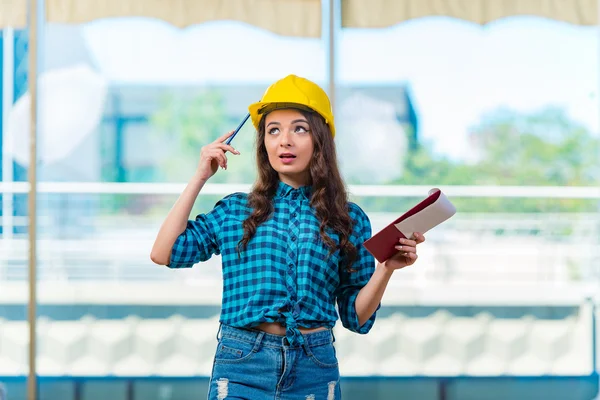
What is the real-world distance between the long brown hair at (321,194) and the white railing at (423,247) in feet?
5.42

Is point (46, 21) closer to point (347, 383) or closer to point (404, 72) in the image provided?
point (404, 72)

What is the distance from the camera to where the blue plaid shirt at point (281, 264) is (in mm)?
1407

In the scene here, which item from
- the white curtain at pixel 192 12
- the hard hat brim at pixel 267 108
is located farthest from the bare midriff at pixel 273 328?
the white curtain at pixel 192 12

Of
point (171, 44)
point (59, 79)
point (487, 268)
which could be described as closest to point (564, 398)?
point (487, 268)

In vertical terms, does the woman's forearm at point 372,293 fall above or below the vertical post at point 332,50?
below

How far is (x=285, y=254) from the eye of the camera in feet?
4.76

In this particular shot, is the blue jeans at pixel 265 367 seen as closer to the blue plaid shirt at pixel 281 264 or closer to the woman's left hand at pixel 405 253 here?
the blue plaid shirt at pixel 281 264

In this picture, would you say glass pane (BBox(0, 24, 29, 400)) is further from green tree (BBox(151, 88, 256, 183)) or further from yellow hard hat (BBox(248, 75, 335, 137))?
yellow hard hat (BBox(248, 75, 335, 137))

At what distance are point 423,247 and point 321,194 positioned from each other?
178cm

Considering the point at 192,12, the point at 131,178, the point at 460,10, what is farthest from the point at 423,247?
the point at 192,12

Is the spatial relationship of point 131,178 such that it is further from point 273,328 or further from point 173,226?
point 273,328

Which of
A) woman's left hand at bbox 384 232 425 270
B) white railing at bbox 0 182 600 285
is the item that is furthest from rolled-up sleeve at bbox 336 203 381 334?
white railing at bbox 0 182 600 285

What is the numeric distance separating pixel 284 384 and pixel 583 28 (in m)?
2.47

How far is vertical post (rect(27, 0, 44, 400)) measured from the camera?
3189 mm
